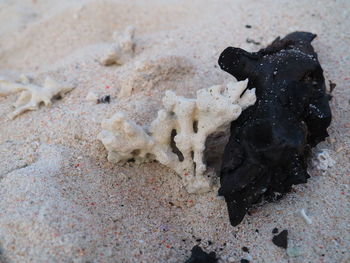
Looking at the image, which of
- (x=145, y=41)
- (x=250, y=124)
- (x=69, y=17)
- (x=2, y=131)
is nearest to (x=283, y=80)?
(x=250, y=124)

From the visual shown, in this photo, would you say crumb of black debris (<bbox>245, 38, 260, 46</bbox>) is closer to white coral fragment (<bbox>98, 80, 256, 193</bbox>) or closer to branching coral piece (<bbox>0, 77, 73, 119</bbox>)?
white coral fragment (<bbox>98, 80, 256, 193</bbox>)

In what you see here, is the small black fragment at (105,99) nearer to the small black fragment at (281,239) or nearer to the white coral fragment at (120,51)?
the white coral fragment at (120,51)

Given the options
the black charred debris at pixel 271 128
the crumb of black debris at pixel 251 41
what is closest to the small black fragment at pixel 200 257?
the black charred debris at pixel 271 128

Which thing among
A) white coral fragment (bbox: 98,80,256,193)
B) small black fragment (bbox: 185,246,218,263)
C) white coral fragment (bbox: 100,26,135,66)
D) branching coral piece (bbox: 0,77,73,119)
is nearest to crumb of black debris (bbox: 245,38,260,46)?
white coral fragment (bbox: 100,26,135,66)

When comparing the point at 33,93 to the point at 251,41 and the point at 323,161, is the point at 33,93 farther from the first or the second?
the point at 323,161

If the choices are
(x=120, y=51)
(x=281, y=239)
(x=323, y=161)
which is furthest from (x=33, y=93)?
(x=323, y=161)

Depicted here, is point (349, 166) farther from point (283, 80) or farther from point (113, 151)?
point (113, 151)
